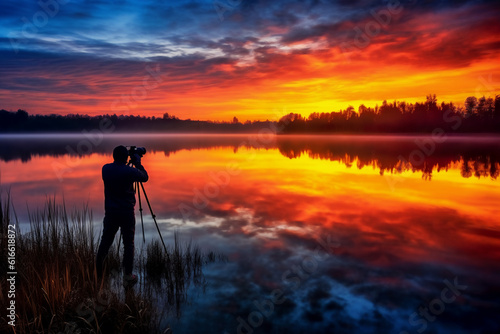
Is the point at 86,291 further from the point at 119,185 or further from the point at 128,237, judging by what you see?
the point at 119,185

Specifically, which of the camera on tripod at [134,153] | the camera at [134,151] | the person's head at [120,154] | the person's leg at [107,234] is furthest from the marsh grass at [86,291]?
the camera at [134,151]

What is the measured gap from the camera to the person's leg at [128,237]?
5793 mm

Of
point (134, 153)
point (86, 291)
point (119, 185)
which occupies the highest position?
point (134, 153)

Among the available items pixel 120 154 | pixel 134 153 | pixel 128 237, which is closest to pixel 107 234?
pixel 128 237

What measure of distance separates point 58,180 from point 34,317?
21.0 m

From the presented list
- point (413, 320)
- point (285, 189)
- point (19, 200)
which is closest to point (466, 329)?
point (413, 320)

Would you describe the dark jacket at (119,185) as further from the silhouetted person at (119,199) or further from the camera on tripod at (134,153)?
the camera on tripod at (134,153)

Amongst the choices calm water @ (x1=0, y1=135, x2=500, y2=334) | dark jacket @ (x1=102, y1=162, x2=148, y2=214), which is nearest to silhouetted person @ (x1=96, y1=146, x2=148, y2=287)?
dark jacket @ (x1=102, y1=162, x2=148, y2=214)

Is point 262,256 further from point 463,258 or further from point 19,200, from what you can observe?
point 19,200

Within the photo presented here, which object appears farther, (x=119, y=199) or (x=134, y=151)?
(x=134, y=151)

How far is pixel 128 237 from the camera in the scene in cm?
587

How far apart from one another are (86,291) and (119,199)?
5.40ft

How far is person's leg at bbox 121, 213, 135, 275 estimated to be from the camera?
579 cm

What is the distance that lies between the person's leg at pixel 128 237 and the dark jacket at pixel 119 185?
0.19m
